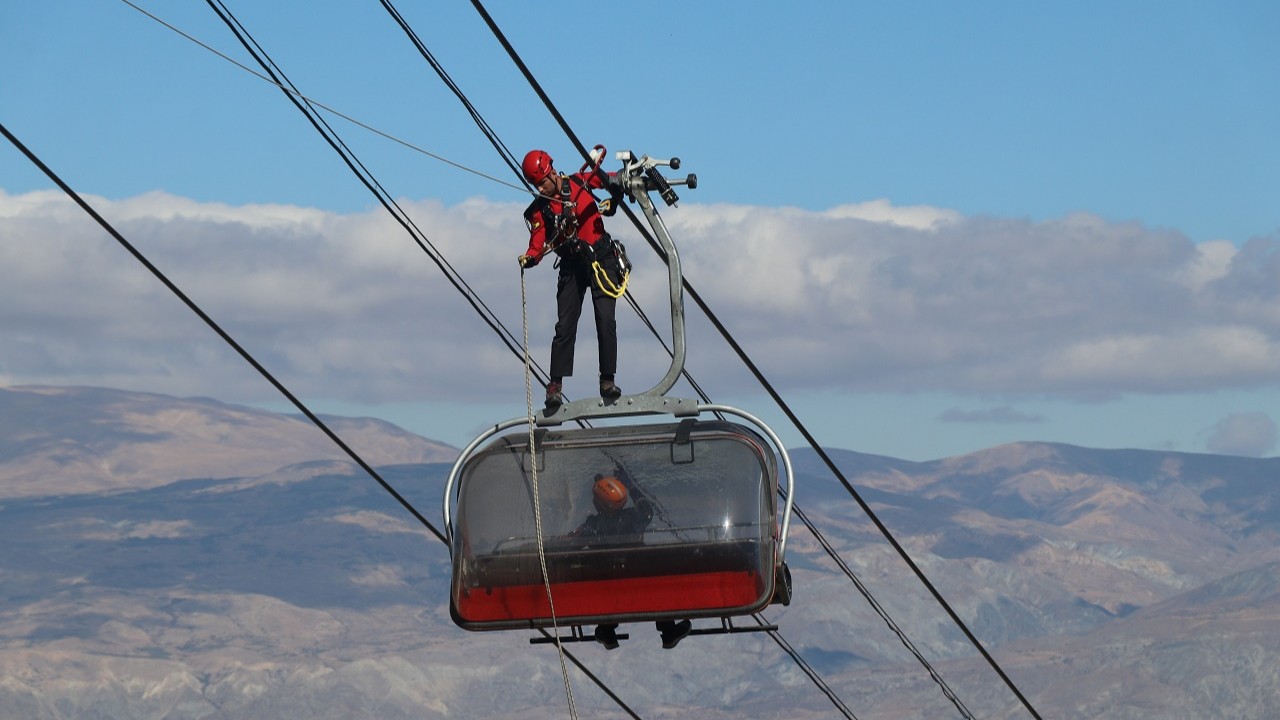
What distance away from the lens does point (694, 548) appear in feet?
58.2

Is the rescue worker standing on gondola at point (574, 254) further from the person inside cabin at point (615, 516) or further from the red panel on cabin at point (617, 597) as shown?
the red panel on cabin at point (617, 597)

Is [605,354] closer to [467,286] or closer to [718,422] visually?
[718,422]

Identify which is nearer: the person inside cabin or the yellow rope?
the person inside cabin

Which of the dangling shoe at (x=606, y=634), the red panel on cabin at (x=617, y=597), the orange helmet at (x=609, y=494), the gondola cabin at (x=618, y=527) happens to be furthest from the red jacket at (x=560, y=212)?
the dangling shoe at (x=606, y=634)

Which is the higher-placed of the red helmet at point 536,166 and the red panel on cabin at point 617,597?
the red helmet at point 536,166

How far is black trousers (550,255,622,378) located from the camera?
1923cm

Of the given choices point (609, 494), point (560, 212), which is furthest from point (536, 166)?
point (609, 494)

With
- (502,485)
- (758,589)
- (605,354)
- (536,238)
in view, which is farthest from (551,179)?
(758,589)

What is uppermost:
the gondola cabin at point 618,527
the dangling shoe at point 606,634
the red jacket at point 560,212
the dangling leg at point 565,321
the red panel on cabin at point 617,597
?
the red jacket at point 560,212

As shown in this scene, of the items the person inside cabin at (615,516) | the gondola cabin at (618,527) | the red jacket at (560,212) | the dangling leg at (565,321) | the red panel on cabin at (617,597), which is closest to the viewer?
the red panel on cabin at (617,597)

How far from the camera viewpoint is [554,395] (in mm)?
19141

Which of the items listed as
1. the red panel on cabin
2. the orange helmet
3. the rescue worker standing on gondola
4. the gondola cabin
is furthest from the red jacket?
the red panel on cabin

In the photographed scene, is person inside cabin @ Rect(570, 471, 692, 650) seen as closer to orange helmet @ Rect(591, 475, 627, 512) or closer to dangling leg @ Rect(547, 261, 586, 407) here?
orange helmet @ Rect(591, 475, 627, 512)

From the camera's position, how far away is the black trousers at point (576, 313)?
19.2 metres
